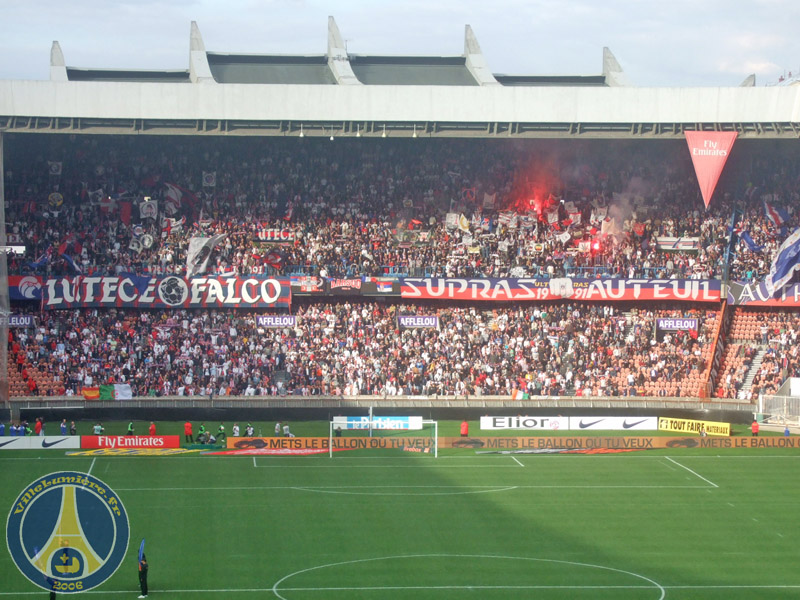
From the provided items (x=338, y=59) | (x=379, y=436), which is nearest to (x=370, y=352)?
(x=379, y=436)

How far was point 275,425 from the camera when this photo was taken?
2092 inches

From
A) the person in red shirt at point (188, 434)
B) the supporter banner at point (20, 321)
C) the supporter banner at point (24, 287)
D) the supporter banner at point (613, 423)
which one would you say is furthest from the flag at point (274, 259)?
the supporter banner at point (613, 423)

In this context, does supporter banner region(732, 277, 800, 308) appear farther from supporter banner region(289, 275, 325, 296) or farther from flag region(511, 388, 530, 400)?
supporter banner region(289, 275, 325, 296)

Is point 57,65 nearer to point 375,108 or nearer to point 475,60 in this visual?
point 375,108

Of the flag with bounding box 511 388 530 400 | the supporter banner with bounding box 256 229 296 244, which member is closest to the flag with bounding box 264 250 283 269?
the supporter banner with bounding box 256 229 296 244

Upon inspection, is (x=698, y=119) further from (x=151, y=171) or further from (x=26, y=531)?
(x=26, y=531)

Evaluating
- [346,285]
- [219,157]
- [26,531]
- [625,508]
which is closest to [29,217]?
[219,157]

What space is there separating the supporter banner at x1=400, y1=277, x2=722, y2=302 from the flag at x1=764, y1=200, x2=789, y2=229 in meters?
6.45

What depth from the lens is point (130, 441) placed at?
48594mm

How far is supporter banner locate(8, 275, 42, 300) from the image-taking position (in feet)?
200

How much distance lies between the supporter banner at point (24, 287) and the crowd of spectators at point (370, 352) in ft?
5.08

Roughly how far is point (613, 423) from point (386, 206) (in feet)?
70.2

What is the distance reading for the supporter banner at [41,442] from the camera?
48.5m

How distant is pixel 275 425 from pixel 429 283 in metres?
15.0
